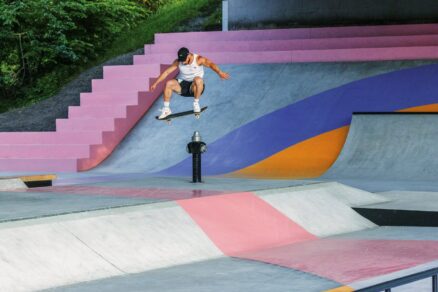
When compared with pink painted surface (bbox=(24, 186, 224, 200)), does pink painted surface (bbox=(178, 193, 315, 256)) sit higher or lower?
lower

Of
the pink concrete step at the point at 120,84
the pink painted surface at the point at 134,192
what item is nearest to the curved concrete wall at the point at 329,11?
the pink concrete step at the point at 120,84

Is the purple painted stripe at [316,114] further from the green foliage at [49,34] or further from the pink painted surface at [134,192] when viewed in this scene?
the green foliage at [49,34]

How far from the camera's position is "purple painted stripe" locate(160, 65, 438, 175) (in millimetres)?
23062

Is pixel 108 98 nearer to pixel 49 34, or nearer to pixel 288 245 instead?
pixel 49 34

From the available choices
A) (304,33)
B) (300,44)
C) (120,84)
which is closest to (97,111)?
(120,84)

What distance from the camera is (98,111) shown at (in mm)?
26141

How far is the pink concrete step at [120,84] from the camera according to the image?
87.5 ft

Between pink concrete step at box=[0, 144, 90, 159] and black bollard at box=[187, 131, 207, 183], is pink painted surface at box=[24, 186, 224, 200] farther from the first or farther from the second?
pink concrete step at box=[0, 144, 90, 159]

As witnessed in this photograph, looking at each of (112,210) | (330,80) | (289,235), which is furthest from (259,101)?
(112,210)

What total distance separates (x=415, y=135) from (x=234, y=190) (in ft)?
28.5

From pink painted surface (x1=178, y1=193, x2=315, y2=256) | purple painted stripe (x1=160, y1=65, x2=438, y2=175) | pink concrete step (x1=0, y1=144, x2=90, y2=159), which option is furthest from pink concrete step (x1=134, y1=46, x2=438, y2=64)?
pink painted surface (x1=178, y1=193, x2=315, y2=256)

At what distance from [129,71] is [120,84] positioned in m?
0.59

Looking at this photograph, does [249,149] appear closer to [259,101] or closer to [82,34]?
[259,101]

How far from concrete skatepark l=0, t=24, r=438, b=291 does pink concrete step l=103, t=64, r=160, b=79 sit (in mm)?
56
